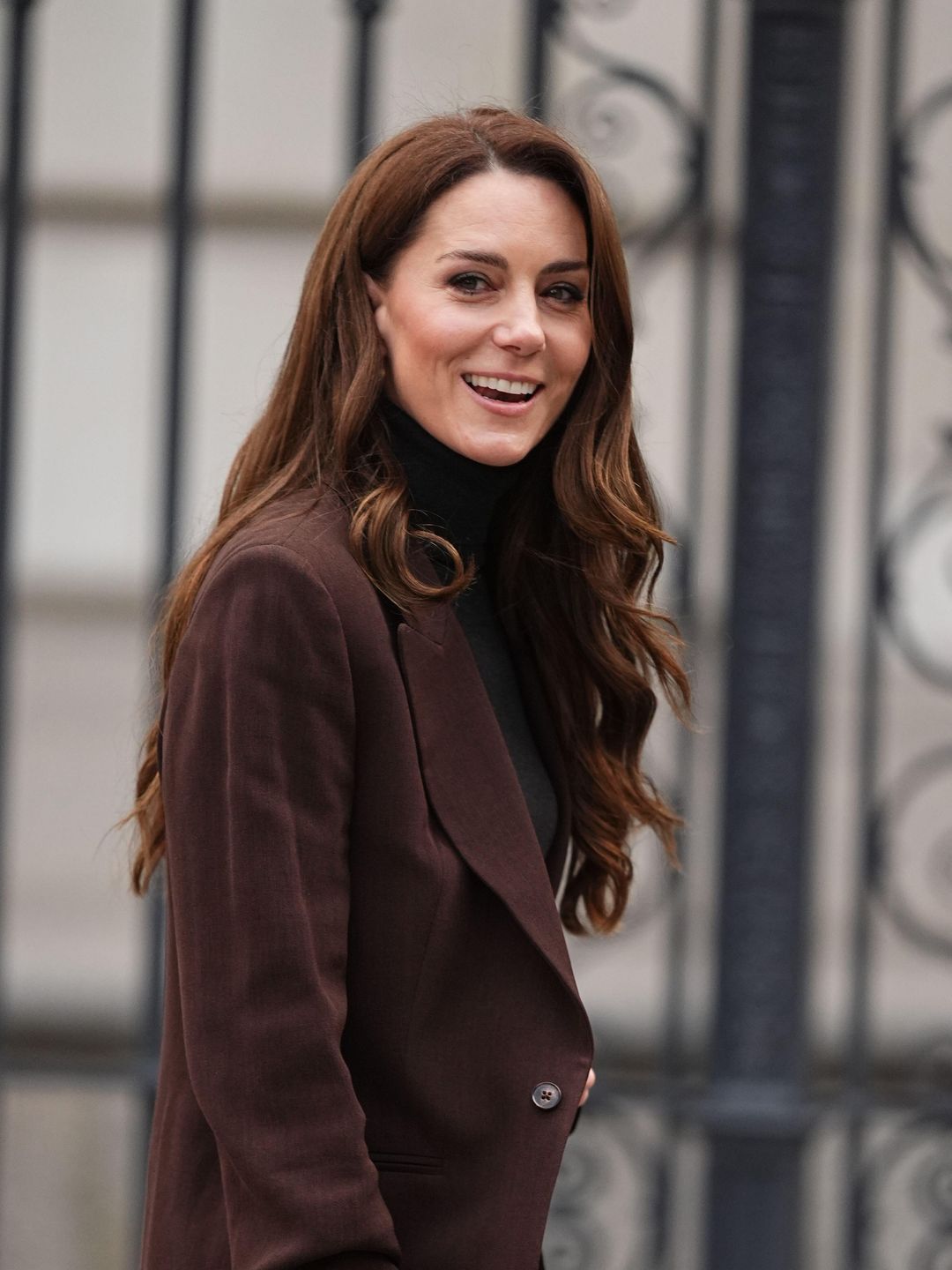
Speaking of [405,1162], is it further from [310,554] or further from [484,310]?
[484,310]

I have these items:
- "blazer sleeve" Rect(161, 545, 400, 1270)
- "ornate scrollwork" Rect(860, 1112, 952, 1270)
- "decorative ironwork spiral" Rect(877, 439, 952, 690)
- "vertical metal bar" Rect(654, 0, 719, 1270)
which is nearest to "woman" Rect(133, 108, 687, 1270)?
"blazer sleeve" Rect(161, 545, 400, 1270)

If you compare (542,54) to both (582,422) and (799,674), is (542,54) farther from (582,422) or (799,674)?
(582,422)

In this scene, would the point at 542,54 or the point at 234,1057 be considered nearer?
the point at 234,1057

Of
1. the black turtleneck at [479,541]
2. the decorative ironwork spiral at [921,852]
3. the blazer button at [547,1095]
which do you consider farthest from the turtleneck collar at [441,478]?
the decorative ironwork spiral at [921,852]

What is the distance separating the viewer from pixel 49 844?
2.89 meters

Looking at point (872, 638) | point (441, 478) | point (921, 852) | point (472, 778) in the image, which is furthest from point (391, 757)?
point (921, 852)

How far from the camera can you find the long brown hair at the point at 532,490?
1432 mm

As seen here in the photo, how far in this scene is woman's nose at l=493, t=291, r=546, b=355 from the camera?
56.9 inches

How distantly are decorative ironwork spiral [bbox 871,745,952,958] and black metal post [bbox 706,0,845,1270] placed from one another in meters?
A: 0.16

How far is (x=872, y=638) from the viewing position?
277 cm

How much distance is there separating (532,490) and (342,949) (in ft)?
1.82

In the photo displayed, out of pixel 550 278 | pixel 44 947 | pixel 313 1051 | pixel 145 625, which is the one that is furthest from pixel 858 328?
pixel 313 1051

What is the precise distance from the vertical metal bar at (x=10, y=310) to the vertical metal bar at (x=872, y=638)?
1350mm

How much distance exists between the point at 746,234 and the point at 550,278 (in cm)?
131
